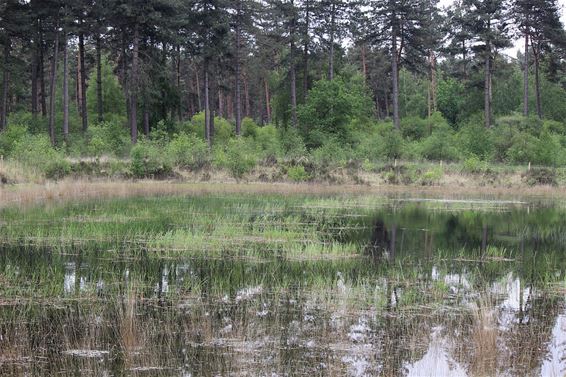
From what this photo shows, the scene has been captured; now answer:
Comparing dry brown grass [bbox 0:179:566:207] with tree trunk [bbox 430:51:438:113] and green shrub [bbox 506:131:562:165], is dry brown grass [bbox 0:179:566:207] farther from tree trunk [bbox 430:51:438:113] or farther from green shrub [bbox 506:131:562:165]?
tree trunk [bbox 430:51:438:113]

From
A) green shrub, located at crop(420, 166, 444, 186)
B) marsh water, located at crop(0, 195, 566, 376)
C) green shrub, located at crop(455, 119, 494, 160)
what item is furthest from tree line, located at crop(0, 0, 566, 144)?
marsh water, located at crop(0, 195, 566, 376)

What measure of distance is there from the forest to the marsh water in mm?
18919

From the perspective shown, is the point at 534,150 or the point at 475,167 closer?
the point at 475,167

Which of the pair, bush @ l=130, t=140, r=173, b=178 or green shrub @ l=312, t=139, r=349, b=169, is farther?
green shrub @ l=312, t=139, r=349, b=169

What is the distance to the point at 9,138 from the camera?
39.8m

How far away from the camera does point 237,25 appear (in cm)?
5312

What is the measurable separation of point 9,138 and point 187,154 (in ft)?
36.2

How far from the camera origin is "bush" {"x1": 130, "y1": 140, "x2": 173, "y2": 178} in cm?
3881

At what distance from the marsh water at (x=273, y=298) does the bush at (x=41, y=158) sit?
12841mm

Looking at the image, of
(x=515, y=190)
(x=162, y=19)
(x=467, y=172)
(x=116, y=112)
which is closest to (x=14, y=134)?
(x=162, y=19)

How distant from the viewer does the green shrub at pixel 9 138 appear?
37475mm

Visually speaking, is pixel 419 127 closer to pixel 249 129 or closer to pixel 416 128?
pixel 416 128

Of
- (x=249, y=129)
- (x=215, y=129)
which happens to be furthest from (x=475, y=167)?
(x=215, y=129)

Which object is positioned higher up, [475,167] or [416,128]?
[416,128]
